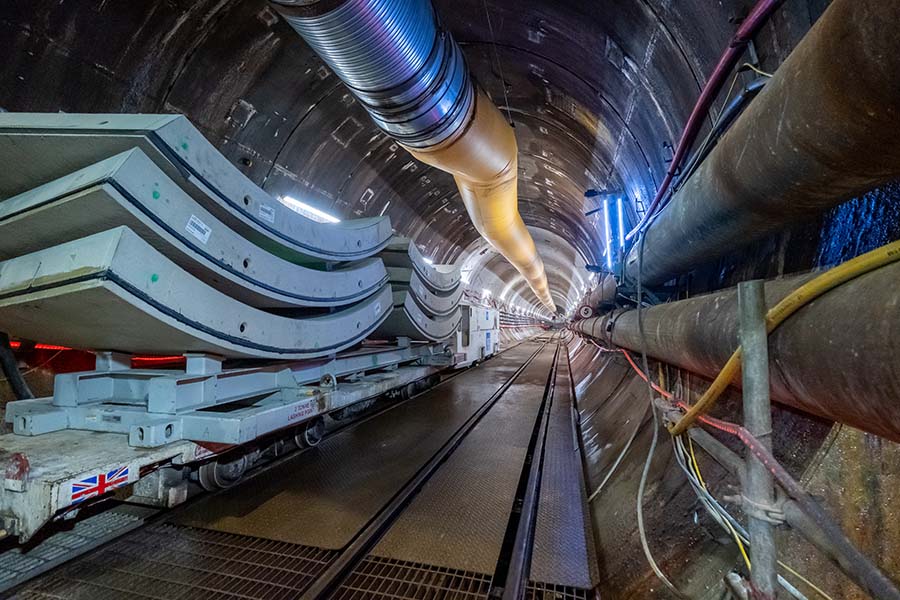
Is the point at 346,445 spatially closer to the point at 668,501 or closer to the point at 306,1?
the point at 668,501

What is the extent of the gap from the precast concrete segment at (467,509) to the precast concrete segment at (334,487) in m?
0.23

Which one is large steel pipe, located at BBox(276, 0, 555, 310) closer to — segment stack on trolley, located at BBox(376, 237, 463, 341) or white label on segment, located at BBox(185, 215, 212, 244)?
segment stack on trolley, located at BBox(376, 237, 463, 341)

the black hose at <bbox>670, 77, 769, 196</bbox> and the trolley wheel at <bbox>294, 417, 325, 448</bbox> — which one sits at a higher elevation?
the black hose at <bbox>670, 77, 769, 196</bbox>

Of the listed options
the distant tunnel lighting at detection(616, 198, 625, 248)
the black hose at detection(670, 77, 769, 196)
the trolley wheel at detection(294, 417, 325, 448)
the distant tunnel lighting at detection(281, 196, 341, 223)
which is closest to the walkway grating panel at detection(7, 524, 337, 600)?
the trolley wheel at detection(294, 417, 325, 448)

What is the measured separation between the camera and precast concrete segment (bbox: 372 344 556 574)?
6.52 ft

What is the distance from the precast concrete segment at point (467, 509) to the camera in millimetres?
1986

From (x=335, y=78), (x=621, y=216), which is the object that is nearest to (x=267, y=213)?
(x=335, y=78)

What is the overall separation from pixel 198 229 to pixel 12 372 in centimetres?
240

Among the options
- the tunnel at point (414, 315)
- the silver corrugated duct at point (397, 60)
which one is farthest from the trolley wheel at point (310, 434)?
the silver corrugated duct at point (397, 60)

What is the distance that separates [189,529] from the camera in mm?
2180

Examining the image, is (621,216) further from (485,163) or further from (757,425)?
(757,425)

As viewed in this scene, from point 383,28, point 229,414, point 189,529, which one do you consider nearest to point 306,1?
point 383,28

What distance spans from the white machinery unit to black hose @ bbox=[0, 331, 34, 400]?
16.9 feet

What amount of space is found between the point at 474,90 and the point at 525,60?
2.08ft
